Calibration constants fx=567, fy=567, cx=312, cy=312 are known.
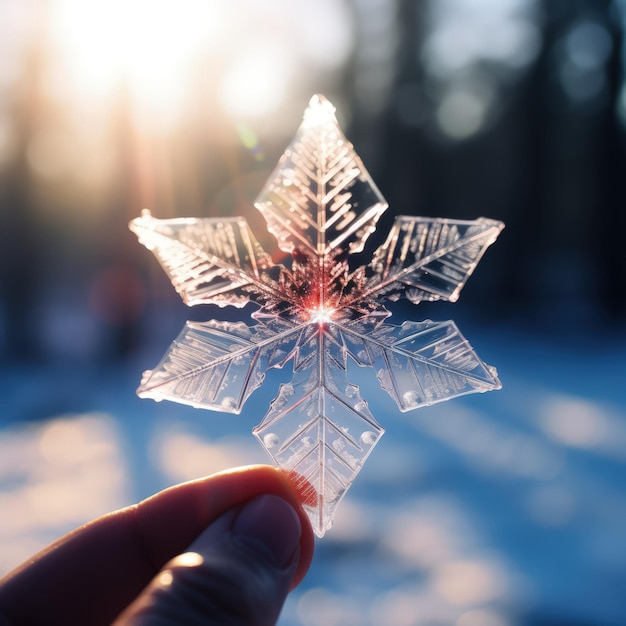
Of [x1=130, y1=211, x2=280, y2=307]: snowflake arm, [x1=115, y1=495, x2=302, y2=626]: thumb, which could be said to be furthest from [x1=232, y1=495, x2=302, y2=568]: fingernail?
[x1=130, y1=211, x2=280, y2=307]: snowflake arm

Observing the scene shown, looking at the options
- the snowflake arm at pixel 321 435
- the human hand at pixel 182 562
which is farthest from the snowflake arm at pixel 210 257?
the human hand at pixel 182 562

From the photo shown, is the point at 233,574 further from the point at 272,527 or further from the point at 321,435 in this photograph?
the point at 321,435

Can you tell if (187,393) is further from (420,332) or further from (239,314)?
(239,314)

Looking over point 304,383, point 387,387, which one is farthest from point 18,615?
point 387,387

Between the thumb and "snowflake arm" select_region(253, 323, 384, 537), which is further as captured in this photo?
"snowflake arm" select_region(253, 323, 384, 537)

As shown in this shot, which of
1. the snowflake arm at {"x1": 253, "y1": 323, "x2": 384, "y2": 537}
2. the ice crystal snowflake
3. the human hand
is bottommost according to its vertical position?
the human hand

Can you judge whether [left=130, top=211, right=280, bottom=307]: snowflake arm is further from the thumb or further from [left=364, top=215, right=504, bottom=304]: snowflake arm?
the thumb

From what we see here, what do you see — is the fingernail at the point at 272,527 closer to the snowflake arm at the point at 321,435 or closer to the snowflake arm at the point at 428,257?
the snowflake arm at the point at 321,435

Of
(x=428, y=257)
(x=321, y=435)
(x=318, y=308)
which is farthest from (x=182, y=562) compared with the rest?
(x=428, y=257)
